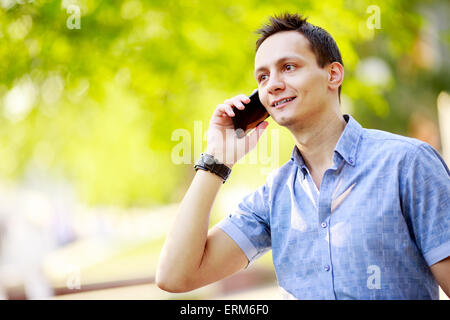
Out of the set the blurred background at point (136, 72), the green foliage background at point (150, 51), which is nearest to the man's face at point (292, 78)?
the blurred background at point (136, 72)

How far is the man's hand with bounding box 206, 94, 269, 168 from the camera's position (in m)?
2.10

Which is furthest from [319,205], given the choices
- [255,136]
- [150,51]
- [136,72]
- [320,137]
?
[136,72]

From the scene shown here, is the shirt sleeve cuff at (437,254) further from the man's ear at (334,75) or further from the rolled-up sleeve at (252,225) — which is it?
the man's ear at (334,75)

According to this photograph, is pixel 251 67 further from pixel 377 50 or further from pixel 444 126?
pixel 444 126

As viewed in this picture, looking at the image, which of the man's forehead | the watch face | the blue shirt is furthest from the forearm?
the man's forehead

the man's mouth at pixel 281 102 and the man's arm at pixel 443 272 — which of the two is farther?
the man's mouth at pixel 281 102

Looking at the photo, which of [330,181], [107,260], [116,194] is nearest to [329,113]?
[330,181]

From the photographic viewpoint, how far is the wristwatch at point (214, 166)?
79.5 inches

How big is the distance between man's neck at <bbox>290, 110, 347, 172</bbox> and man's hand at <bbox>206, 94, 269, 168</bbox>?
10.3 inches

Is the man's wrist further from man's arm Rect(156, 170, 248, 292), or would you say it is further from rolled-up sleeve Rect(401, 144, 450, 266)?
rolled-up sleeve Rect(401, 144, 450, 266)

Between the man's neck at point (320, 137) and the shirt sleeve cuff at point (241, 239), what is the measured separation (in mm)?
391

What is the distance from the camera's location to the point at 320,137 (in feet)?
6.45

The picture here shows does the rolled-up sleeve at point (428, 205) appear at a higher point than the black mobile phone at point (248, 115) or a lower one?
lower

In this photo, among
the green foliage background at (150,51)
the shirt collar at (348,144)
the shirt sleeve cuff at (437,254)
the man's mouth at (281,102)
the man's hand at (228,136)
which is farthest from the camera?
the green foliage background at (150,51)
